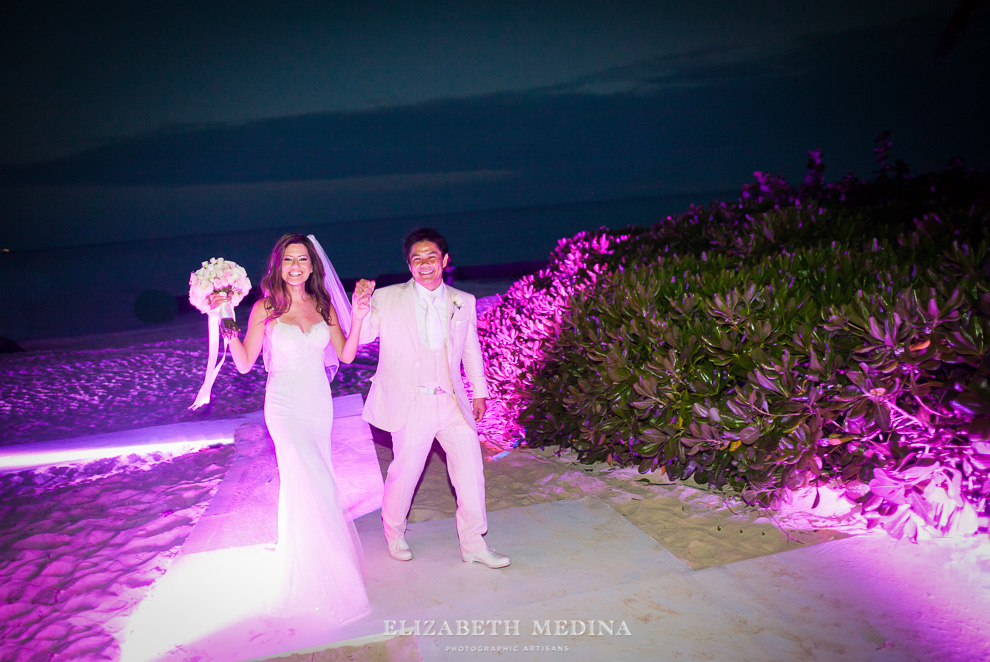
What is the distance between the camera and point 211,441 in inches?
296

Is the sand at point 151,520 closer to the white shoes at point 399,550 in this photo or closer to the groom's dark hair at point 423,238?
the white shoes at point 399,550

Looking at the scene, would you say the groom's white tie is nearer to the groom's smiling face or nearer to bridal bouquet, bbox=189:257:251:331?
the groom's smiling face

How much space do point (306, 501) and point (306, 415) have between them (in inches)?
21.7

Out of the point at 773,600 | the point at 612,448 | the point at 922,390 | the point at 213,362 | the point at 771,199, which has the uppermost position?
the point at 771,199

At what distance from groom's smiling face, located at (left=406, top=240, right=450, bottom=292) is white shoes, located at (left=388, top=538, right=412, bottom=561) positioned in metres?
1.66

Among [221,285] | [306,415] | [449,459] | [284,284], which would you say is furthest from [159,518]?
[449,459]

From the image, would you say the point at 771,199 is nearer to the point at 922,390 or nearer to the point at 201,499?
the point at 922,390

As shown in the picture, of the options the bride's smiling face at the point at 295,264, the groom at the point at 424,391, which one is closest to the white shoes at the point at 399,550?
the groom at the point at 424,391

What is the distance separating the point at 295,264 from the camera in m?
4.48

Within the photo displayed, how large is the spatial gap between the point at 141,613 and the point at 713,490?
3.96 metres

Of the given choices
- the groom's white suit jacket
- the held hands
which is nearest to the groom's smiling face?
the groom's white suit jacket

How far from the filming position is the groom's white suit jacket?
4.33 meters

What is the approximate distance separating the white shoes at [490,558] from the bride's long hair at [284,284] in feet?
6.02

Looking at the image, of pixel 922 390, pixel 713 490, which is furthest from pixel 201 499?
pixel 922 390
